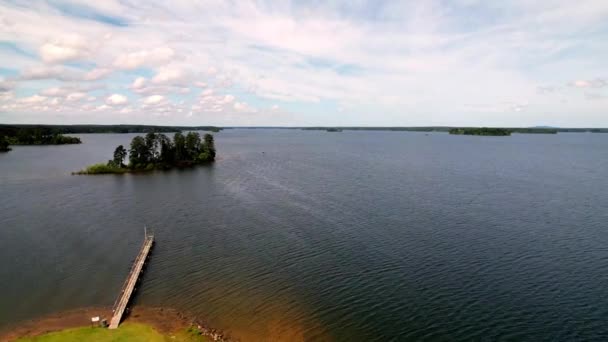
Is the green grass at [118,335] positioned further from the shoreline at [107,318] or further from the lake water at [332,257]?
the lake water at [332,257]

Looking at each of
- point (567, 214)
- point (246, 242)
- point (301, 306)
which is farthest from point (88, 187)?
point (567, 214)

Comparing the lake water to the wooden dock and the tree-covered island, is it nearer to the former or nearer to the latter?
the wooden dock

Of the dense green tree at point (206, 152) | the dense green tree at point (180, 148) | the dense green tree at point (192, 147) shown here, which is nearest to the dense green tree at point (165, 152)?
the dense green tree at point (180, 148)

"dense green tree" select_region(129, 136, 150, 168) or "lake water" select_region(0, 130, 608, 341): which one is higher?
"dense green tree" select_region(129, 136, 150, 168)

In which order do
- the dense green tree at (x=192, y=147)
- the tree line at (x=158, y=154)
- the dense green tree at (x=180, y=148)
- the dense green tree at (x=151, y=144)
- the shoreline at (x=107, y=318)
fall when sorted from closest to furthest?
the shoreline at (x=107, y=318)
the tree line at (x=158, y=154)
the dense green tree at (x=151, y=144)
the dense green tree at (x=180, y=148)
the dense green tree at (x=192, y=147)

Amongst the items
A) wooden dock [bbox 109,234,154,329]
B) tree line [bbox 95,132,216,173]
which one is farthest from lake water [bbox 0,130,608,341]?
tree line [bbox 95,132,216,173]

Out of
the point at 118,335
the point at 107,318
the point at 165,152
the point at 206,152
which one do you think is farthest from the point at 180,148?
the point at 118,335
